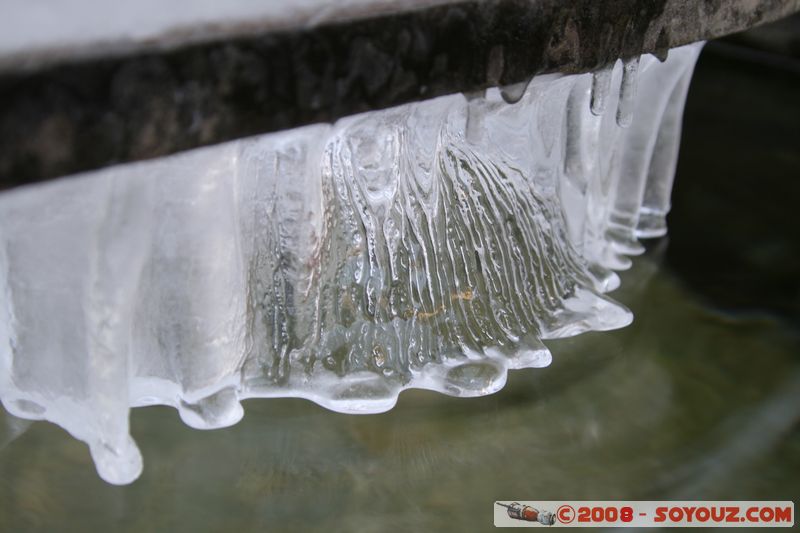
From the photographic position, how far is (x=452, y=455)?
81cm

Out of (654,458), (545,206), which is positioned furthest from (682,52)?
(654,458)

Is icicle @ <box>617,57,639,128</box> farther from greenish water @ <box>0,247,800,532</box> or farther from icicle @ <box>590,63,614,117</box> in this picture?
greenish water @ <box>0,247,800,532</box>

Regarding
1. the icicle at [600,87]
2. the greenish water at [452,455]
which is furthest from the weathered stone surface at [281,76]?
the greenish water at [452,455]

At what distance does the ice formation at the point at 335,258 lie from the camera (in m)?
0.67

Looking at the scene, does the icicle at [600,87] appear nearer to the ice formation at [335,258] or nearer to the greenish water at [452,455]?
the ice formation at [335,258]

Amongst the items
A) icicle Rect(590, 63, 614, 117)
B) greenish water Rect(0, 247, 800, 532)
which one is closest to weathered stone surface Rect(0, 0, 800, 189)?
icicle Rect(590, 63, 614, 117)

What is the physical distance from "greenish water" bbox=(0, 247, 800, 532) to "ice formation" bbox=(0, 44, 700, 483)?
27 mm

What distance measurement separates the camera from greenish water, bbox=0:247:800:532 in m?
0.75

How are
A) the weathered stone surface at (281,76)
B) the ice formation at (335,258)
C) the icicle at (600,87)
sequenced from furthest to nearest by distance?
the icicle at (600,87) → the ice formation at (335,258) → the weathered stone surface at (281,76)

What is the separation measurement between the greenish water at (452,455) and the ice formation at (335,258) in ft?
0.09

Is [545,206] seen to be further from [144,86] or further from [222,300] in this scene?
[144,86]

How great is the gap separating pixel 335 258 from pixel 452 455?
0.20 m

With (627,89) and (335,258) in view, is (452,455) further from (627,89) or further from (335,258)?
(627,89)

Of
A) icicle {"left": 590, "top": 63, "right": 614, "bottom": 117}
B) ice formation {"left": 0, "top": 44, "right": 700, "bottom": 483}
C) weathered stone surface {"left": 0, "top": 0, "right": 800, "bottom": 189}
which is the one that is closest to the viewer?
weathered stone surface {"left": 0, "top": 0, "right": 800, "bottom": 189}
